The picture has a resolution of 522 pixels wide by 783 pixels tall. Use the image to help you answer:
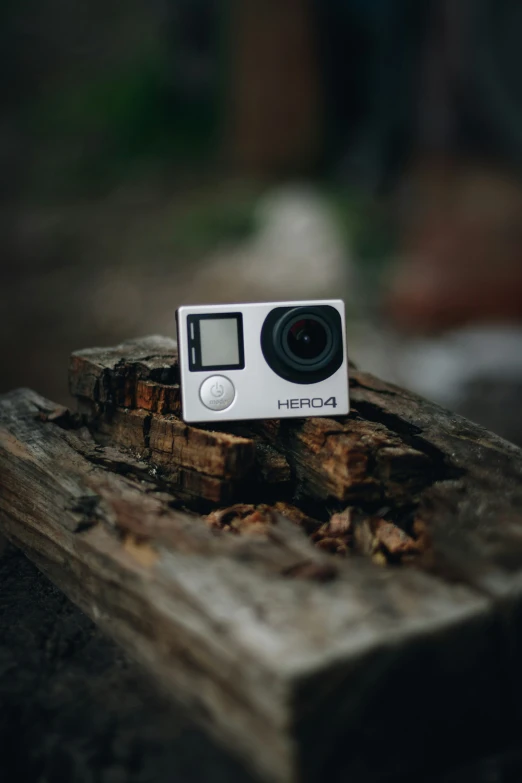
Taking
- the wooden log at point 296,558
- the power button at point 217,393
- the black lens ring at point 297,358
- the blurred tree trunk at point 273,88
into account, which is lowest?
the wooden log at point 296,558

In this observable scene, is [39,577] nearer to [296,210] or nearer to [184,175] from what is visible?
[296,210]

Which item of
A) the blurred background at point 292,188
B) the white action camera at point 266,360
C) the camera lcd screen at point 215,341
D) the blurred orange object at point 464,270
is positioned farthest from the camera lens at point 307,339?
the blurred orange object at point 464,270

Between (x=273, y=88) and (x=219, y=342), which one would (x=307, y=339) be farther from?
(x=273, y=88)

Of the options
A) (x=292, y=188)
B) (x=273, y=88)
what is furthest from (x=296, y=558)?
→ (x=273, y=88)

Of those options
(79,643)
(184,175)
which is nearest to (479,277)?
(184,175)

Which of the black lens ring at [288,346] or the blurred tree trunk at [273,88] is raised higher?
the blurred tree trunk at [273,88]

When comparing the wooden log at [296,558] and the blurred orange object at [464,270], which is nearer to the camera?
the wooden log at [296,558]

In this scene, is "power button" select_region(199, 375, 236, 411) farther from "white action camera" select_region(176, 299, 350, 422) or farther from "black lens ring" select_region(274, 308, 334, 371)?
"black lens ring" select_region(274, 308, 334, 371)

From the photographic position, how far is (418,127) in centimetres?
722

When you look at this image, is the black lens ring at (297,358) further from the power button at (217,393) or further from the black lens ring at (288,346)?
the power button at (217,393)

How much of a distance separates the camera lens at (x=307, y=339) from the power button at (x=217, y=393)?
0.53ft

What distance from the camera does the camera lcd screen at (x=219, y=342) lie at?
1.74 metres

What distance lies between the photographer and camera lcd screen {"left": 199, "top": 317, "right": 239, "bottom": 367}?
1.74 meters

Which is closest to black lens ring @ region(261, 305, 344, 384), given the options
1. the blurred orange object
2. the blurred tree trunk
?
the blurred orange object
